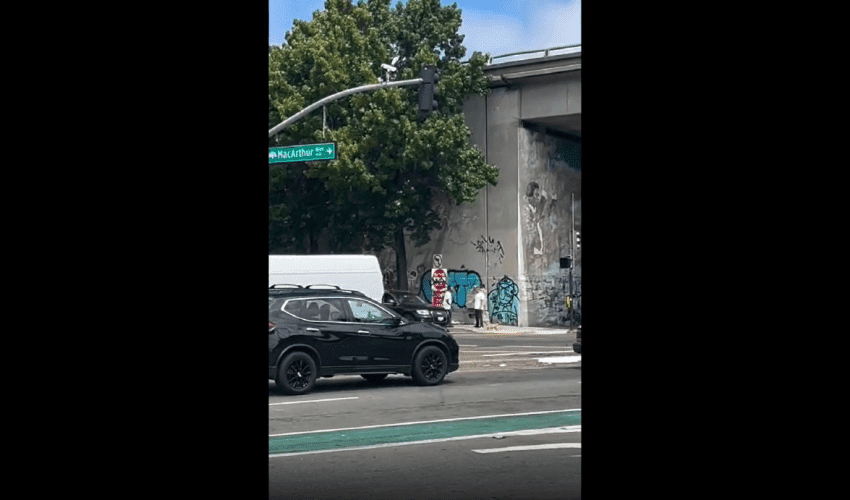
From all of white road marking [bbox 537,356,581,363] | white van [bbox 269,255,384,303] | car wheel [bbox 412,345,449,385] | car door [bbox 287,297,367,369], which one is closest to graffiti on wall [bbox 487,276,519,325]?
white van [bbox 269,255,384,303]

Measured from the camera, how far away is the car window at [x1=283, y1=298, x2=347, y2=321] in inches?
618

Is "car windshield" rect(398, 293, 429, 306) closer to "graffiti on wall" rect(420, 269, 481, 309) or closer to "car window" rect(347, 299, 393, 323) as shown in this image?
"graffiti on wall" rect(420, 269, 481, 309)

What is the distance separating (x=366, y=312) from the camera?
16.4 m

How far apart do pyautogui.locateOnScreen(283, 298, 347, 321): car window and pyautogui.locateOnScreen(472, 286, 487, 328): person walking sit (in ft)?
64.9

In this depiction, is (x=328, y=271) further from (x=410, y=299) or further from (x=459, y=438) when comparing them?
(x=459, y=438)

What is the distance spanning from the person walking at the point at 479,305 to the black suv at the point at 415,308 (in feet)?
13.9

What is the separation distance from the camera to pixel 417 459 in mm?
9977

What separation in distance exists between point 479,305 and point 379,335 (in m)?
20.0
